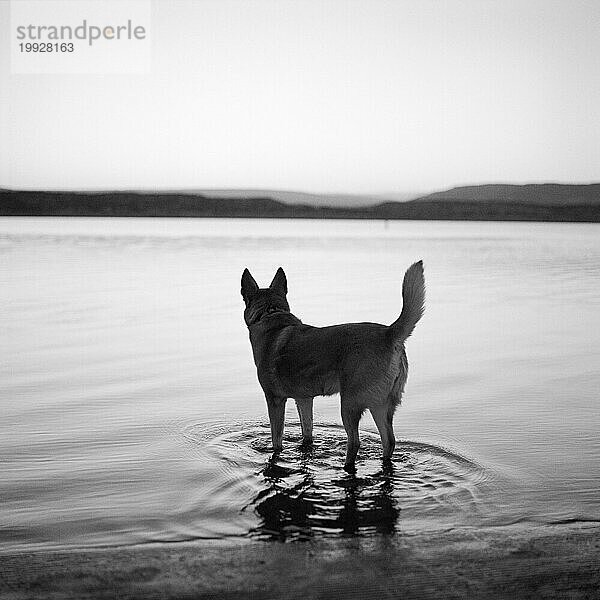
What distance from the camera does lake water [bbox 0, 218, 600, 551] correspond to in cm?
507

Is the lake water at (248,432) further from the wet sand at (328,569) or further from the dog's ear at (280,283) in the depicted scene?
the dog's ear at (280,283)

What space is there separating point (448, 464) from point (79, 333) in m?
8.29

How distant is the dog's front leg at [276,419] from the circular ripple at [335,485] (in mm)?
101

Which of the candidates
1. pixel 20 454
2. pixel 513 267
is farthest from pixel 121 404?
pixel 513 267

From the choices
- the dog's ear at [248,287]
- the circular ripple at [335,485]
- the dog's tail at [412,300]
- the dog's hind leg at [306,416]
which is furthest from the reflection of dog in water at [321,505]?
the dog's ear at [248,287]

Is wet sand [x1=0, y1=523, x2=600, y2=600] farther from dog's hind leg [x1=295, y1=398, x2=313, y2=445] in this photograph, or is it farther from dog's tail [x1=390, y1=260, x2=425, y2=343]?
dog's hind leg [x1=295, y1=398, x2=313, y2=445]

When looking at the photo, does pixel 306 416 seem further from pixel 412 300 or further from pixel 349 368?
pixel 412 300

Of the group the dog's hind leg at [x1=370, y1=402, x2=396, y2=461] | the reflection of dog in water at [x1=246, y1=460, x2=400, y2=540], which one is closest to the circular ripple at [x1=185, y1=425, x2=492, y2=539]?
the reflection of dog in water at [x1=246, y1=460, x2=400, y2=540]

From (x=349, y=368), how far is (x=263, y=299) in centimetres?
165

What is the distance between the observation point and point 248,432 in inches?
286

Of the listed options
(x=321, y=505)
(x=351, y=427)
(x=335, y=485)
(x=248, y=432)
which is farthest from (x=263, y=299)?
(x=321, y=505)

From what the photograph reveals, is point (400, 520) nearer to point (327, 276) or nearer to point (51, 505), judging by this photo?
point (51, 505)

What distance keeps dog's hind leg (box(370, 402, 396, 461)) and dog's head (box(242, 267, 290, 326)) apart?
1559mm

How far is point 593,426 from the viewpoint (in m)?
7.54
